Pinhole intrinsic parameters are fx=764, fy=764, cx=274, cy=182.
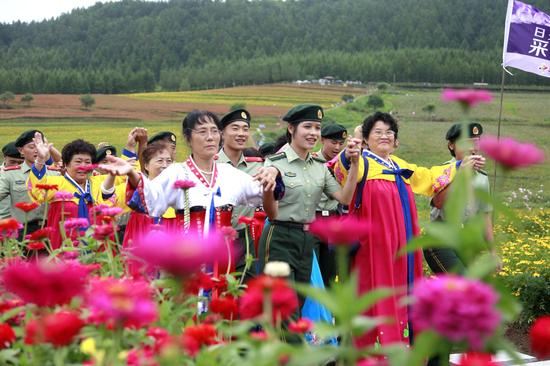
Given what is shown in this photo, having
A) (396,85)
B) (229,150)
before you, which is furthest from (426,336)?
(396,85)

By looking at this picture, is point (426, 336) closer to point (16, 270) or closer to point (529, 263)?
point (16, 270)

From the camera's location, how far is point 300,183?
4.75 m

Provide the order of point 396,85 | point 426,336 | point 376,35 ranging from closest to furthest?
point 426,336
point 396,85
point 376,35

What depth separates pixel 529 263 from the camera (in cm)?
704

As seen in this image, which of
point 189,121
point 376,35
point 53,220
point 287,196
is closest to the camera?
point 189,121

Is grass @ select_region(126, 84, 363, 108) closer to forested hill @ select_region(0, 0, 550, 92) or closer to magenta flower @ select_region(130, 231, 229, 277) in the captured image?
forested hill @ select_region(0, 0, 550, 92)

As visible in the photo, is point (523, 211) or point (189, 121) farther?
point (523, 211)

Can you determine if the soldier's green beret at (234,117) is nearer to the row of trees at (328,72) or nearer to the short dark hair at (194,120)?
the short dark hair at (194,120)

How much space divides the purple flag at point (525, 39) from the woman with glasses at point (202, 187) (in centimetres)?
452

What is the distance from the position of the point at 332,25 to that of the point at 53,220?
72.9 m

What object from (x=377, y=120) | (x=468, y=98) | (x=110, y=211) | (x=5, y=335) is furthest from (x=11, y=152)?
(x=468, y=98)

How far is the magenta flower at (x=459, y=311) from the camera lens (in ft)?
→ 3.83

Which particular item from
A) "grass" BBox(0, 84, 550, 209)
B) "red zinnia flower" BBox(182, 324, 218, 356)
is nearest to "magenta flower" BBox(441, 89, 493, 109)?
"red zinnia flower" BBox(182, 324, 218, 356)

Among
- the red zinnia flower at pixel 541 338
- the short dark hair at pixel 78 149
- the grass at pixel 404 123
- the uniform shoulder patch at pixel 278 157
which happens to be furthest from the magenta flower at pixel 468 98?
the grass at pixel 404 123
